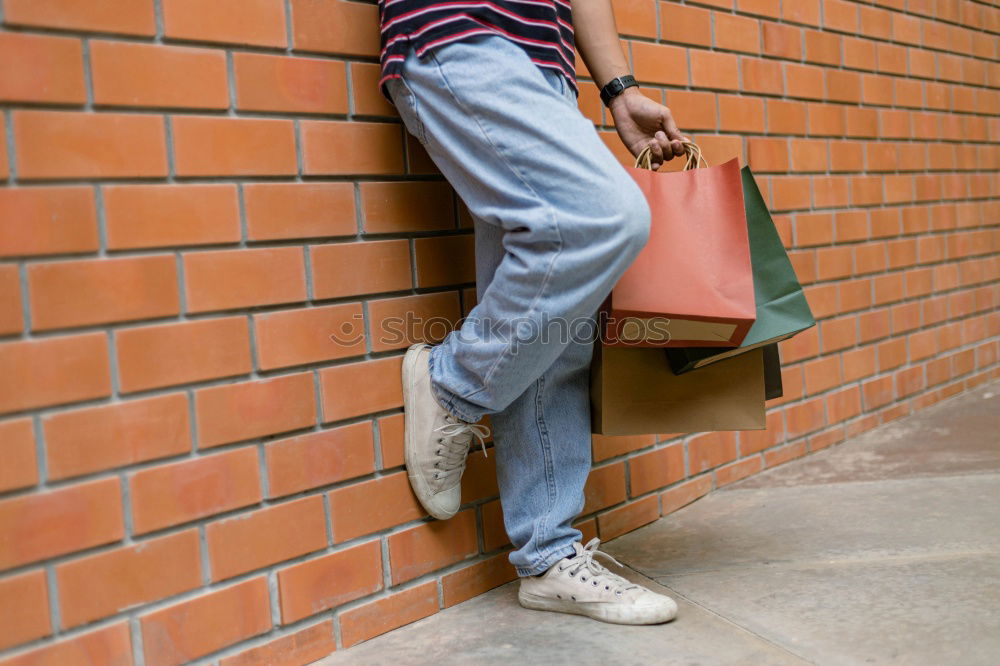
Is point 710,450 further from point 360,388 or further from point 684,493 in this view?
point 360,388

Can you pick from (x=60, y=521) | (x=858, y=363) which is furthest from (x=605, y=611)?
(x=858, y=363)

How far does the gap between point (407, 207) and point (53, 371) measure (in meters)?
0.69

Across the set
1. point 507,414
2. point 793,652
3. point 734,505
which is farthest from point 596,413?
point 734,505

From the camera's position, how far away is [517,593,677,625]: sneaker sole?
1681mm

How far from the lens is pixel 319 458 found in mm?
1617

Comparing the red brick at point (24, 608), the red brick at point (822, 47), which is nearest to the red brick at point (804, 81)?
the red brick at point (822, 47)

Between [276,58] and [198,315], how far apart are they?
446 millimetres

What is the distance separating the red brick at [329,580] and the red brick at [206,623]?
0.13ft

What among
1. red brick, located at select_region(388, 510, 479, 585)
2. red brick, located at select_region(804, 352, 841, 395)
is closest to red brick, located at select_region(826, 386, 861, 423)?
red brick, located at select_region(804, 352, 841, 395)

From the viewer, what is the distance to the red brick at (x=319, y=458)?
1.56 m

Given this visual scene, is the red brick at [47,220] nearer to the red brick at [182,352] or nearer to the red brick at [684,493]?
the red brick at [182,352]

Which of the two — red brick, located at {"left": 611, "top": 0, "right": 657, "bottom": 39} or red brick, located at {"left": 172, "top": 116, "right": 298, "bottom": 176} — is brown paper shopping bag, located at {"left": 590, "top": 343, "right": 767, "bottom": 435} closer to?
red brick, located at {"left": 172, "top": 116, "right": 298, "bottom": 176}

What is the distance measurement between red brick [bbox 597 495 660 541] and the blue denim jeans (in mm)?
596

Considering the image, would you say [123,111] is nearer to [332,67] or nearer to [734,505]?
[332,67]
